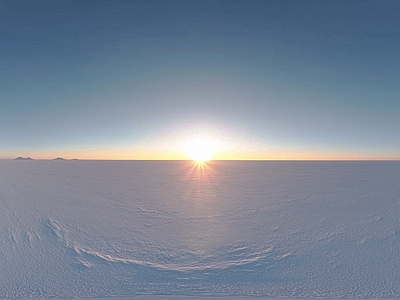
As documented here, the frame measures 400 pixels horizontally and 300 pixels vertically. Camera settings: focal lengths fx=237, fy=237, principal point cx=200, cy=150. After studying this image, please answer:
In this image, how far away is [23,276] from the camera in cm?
396

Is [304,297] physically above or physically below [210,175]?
below

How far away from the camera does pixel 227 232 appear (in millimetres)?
5176

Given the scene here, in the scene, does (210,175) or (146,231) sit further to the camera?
(210,175)

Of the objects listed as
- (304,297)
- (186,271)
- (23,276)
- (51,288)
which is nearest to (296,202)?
(304,297)

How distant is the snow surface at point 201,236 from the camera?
3834mm

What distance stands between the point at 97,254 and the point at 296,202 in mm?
4765

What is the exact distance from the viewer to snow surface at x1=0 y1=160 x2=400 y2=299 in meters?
3.83

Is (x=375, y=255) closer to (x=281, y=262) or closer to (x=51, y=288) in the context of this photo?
(x=281, y=262)

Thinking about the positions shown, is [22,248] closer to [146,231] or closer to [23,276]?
[23,276]

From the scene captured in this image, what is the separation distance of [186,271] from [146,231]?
1454 millimetres

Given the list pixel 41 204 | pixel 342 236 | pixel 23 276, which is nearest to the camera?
pixel 23 276

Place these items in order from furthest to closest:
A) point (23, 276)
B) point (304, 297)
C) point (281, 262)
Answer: point (281, 262), point (23, 276), point (304, 297)

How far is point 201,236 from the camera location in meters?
5.05

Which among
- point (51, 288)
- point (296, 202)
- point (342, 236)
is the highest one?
point (296, 202)
